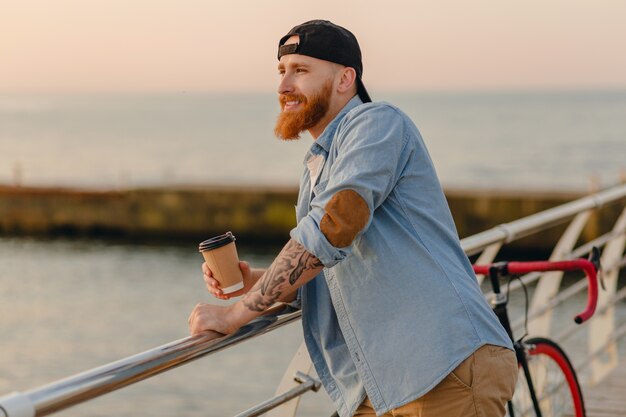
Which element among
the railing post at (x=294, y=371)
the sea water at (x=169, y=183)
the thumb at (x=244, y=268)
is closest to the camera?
the thumb at (x=244, y=268)

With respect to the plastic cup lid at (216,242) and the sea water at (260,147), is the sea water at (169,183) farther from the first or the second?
the plastic cup lid at (216,242)

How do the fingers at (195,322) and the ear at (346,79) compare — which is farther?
the ear at (346,79)

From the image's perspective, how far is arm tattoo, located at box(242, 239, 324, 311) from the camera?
1931 mm

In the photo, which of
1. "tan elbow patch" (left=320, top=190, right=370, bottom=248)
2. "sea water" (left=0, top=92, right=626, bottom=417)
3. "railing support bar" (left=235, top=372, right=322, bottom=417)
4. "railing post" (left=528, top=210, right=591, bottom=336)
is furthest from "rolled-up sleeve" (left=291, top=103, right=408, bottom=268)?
"sea water" (left=0, top=92, right=626, bottom=417)

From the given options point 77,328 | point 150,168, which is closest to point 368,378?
point 77,328

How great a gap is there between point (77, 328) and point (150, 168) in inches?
1808

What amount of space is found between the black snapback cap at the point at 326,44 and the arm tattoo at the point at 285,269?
16.5 inches

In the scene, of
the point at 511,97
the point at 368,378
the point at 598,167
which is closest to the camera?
the point at 368,378

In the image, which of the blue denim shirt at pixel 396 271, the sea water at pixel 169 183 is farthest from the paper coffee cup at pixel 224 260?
the sea water at pixel 169 183

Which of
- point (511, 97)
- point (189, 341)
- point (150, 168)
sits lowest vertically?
point (511, 97)

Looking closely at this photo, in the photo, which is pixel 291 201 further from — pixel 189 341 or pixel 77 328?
pixel 189 341

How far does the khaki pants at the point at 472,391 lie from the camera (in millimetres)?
1980

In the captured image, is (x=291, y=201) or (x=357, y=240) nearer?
(x=357, y=240)

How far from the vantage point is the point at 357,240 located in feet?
6.48
